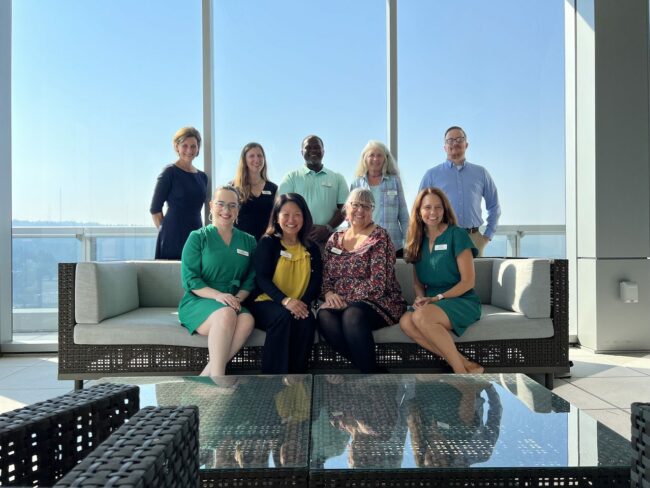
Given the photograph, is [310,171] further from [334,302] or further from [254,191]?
[334,302]

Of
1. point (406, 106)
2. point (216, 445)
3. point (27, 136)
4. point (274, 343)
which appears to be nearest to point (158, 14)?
point (27, 136)

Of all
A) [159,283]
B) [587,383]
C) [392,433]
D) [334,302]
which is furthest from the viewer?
[159,283]

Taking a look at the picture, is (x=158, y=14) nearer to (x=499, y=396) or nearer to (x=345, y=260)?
(x=345, y=260)

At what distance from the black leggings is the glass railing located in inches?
88.8

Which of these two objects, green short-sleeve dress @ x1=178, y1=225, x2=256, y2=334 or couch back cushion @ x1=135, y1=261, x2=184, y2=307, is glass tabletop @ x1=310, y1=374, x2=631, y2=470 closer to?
green short-sleeve dress @ x1=178, y1=225, x2=256, y2=334

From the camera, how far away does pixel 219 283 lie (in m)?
3.10

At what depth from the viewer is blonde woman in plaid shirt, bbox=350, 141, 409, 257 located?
12.5ft

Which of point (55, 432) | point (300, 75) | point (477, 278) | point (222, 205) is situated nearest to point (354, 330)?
point (222, 205)

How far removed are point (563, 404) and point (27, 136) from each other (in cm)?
459

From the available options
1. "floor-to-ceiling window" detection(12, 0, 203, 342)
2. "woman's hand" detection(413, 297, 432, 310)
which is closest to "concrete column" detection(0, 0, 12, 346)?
"floor-to-ceiling window" detection(12, 0, 203, 342)

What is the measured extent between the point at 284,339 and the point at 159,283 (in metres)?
1.14

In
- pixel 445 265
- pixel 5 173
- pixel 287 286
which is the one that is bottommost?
pixel 287 286

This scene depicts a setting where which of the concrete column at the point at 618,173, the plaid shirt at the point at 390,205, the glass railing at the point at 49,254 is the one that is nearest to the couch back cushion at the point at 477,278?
the plaid shirt at the point at 390,205

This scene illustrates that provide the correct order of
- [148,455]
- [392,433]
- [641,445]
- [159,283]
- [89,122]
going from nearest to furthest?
[148,455] < [641,445] < [392,433] < [159,283] < [89,122]
